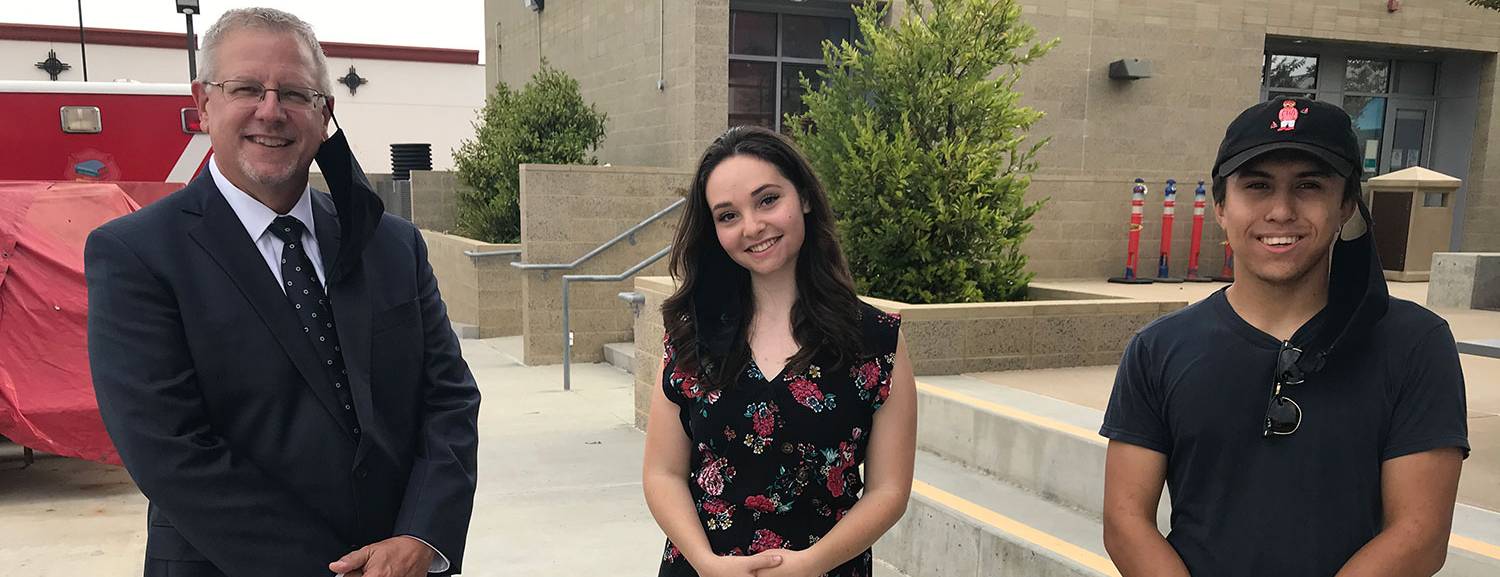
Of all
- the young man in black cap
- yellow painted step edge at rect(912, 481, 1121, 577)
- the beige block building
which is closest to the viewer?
the young man in black cap

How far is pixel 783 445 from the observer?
2.12 m

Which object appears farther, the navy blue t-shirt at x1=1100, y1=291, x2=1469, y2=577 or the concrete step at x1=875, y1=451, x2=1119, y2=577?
the concrete step at x1=875, y1=451, x2=1119, y2=577

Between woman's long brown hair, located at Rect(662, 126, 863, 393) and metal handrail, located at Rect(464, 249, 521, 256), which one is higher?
woman's long brown hair, located at Rect(662, 126, 863, 393)

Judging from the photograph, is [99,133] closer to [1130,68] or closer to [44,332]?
[44,332]

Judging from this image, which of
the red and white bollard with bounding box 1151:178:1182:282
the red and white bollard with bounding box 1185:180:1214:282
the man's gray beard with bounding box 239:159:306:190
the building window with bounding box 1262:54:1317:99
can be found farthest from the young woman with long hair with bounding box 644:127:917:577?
the building window with bounding box 1262:54:1317:99

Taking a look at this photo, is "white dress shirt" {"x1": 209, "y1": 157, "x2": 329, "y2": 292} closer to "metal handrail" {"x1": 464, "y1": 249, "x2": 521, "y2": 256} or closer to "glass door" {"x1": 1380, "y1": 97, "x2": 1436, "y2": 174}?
"metal handrail" {"x1": 464, "y1": 249, "x2": 521, "y2": 256}

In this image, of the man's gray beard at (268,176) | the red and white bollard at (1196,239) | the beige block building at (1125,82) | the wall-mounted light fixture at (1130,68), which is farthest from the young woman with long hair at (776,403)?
the wall-mounted light fixture at (1130,68)

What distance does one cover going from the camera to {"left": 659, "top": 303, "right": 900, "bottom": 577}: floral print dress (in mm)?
2127

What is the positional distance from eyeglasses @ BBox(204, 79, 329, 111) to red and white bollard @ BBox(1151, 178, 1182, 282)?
384 inches

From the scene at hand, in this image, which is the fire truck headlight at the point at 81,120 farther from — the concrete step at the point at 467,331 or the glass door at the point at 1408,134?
the glass door at the point at 1408,134

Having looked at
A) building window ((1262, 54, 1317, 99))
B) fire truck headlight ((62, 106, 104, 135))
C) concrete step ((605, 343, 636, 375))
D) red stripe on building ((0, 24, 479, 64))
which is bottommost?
concrete step ((605, 343, 636, 375))

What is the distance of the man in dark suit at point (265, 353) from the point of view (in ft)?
5.90

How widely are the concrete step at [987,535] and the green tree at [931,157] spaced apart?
1.82 metres

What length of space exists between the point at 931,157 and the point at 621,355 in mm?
4808
